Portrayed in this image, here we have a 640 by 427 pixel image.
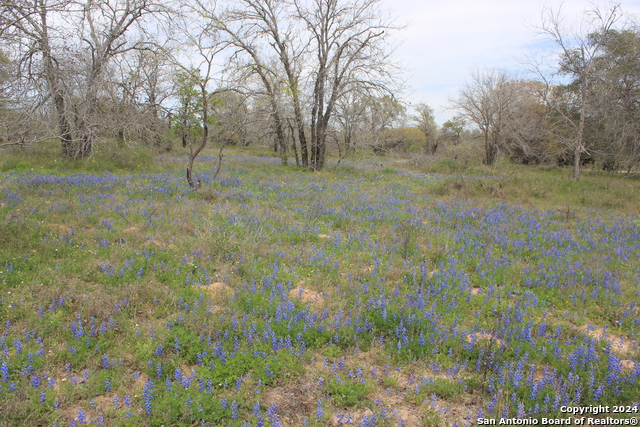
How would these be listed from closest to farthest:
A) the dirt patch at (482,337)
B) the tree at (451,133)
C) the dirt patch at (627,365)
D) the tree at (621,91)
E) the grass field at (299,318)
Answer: the grass field at (299,318) < the dirt patch at (627,365) < the dirt patch at (482,337) < the tree at (621,91) < the tree at (451,133)

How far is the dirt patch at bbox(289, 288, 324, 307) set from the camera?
500 centimetres

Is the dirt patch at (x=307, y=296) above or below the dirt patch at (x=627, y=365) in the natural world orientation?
above

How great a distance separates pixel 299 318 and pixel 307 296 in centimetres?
78

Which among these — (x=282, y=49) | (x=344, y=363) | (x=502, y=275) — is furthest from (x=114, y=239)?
(x=282, y=49)

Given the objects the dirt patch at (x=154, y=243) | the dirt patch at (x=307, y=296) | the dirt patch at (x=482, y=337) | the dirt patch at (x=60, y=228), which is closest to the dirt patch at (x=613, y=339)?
the dirt patch at (x=482, y=337)

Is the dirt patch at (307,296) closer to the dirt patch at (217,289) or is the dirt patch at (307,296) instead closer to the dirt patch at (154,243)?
the dirt patch at (217,289)

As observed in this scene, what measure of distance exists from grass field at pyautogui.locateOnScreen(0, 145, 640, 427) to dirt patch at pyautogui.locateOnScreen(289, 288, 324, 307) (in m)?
0.05

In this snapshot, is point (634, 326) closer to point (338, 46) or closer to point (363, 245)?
point (363, 245)

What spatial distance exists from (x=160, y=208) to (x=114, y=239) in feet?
7.74

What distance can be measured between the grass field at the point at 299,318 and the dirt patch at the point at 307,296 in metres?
0.05

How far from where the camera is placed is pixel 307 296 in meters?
5.23

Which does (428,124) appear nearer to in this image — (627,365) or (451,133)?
(451,133)

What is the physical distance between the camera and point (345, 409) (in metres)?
3.31

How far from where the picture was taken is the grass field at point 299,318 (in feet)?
10.7
